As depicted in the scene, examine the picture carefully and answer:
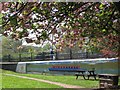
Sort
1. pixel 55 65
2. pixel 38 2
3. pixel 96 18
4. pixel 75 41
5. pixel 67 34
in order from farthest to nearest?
pixel 55 65 < pixel 75 41 < pixel 67 34 < pixel 96 18 < pixel 38 2

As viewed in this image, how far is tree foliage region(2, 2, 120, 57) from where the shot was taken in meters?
7.06

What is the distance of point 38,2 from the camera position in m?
7.02

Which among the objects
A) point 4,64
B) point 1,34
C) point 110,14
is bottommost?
point 4,64

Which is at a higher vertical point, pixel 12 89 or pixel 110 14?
pixel 110 14

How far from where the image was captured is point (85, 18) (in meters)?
8.16

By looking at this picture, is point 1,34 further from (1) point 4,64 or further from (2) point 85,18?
(1) point 4,64

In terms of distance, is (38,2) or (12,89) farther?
(12,89)

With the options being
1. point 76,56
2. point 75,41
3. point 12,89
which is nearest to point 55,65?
point 76,56

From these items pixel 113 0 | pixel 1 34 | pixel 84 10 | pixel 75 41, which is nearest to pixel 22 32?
pixel 1 34

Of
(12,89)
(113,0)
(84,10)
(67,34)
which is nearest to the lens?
(113,0)

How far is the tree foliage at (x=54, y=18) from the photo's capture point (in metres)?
7.06

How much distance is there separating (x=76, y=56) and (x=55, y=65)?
6.49 m

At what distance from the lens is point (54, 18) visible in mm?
7895

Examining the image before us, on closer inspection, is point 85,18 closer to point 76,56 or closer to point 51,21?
point 51,21
